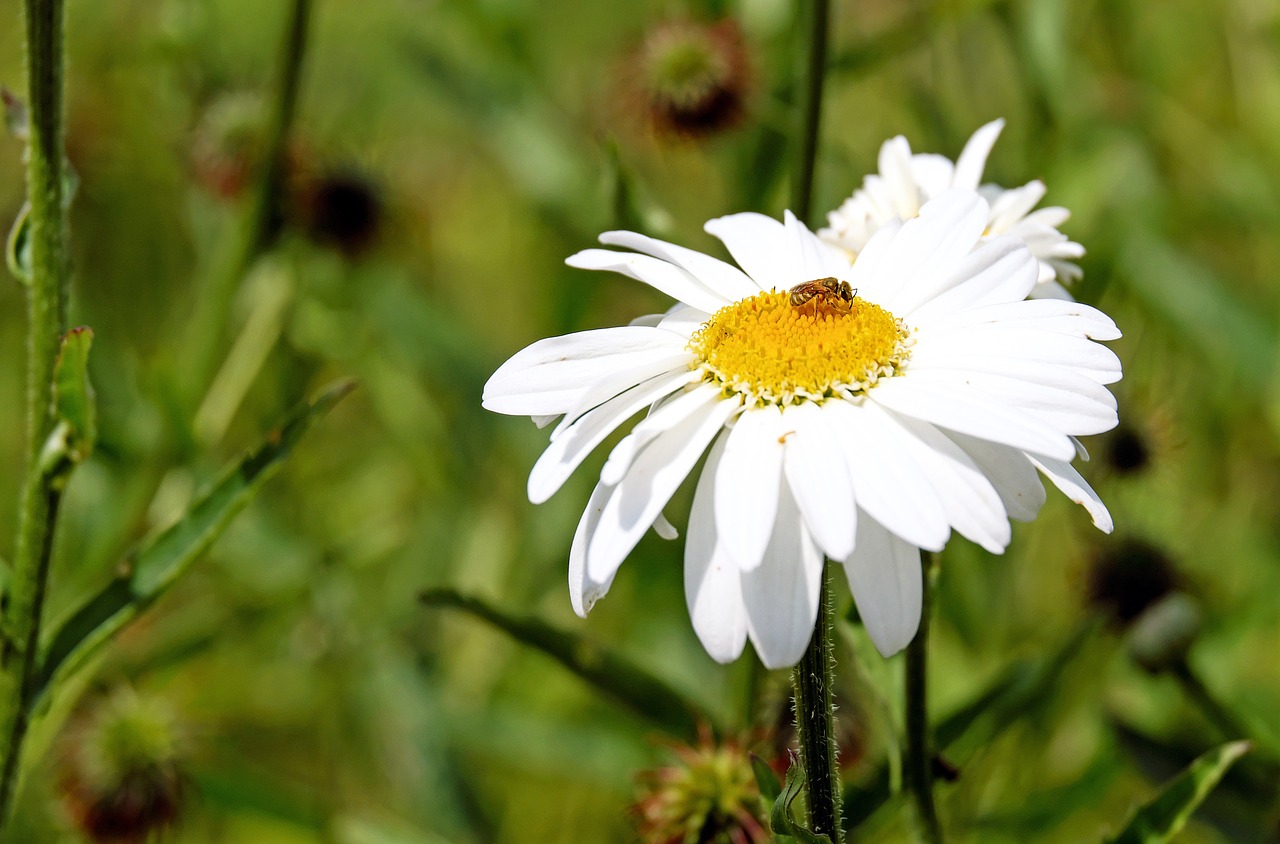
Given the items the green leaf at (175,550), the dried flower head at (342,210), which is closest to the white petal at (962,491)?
the green leaf at (175,550)

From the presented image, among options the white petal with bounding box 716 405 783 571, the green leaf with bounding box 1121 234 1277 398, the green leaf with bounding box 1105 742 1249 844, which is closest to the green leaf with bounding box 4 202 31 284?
the white petal with bounding box 716 405 783 571

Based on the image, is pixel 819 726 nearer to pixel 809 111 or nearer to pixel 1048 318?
pixel 1048 318

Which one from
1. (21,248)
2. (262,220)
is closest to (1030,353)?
(21,248)

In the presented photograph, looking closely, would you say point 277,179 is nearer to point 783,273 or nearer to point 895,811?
point 783,273

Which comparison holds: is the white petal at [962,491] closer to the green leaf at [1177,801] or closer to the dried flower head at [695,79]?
the green leaf at [1177,801]

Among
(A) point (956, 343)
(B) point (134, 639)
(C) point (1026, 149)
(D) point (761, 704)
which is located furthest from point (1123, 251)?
(B) point (134, 639)
